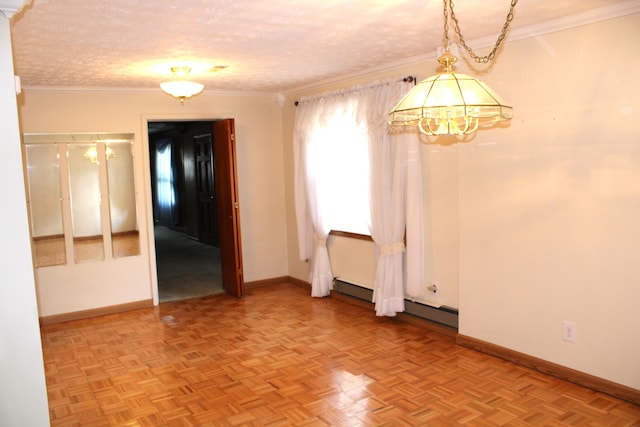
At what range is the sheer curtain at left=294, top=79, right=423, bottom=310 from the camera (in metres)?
4.30

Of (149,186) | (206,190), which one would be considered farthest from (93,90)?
(206,190)

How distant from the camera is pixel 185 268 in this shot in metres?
7.48

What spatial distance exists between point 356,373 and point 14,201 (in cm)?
249

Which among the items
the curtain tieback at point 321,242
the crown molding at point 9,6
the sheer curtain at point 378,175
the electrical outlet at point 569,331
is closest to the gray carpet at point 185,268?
the curtain tieback at point 321,242

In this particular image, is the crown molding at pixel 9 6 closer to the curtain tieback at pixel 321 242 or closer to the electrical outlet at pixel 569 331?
the electrical outlet at pixel 569 331

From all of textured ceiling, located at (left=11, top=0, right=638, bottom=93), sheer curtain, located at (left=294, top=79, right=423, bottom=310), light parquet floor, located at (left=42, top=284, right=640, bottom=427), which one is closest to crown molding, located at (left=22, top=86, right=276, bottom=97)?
textured ceiling, located at (left=11, top=0, right=638, bottom=93)

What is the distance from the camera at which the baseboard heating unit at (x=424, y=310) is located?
4132 mm

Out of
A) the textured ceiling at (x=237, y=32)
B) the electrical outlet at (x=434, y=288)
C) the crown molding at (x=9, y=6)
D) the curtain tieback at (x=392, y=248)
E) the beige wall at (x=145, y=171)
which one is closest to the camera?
the crown molding at (x=9, y=6)

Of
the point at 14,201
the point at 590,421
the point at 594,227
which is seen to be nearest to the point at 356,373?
the point at 590,421

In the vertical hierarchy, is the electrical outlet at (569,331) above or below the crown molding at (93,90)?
below

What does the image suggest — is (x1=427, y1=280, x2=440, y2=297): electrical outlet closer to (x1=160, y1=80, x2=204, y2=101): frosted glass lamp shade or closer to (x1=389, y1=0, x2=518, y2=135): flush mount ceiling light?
(x1=389, y1=0, x2=518, y2=135): flush mount ceiling light

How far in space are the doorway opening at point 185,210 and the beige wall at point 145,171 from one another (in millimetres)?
593

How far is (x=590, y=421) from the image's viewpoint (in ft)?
9.21

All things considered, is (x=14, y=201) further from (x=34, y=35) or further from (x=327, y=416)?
(x=327, y=416)
